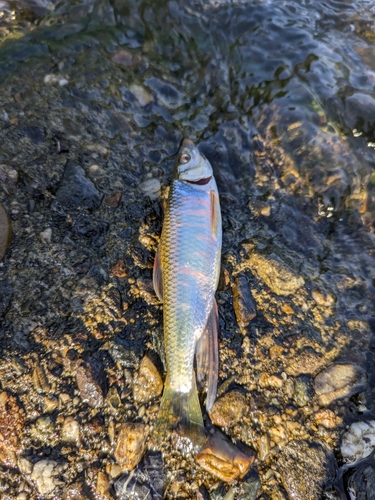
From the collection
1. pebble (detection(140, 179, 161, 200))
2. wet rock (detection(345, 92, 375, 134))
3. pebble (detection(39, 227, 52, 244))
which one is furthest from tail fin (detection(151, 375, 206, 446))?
wet rock (detection(345, 92, 375, 134))

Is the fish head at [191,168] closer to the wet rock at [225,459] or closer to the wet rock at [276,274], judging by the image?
the wet rock at [276,274]

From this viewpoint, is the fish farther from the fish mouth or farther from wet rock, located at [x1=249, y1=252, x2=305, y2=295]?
wet rock, located at [x1=249, y1=252, x2=305, y2=295]

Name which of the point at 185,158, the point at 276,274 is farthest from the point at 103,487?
the point at 185,158

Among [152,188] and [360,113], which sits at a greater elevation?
[360,113]

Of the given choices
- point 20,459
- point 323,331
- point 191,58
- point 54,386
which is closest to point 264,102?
point 191,58

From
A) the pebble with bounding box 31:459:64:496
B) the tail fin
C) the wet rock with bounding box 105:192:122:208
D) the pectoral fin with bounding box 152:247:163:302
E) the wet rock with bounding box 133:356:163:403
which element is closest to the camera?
the pebble with bounding box 31:459:64:496

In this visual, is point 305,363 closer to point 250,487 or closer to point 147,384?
point 250,487
